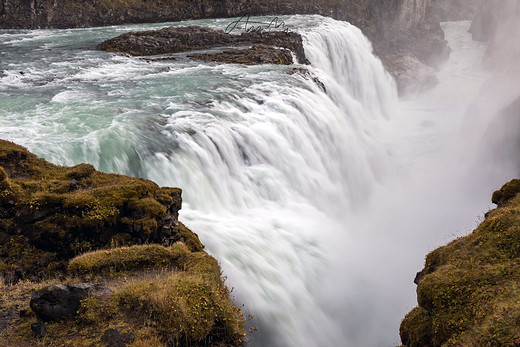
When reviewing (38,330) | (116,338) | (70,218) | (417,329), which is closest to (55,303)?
(38,330)

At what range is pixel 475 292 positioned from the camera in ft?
30.5

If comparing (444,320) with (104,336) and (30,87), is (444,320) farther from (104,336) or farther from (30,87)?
(30,87)

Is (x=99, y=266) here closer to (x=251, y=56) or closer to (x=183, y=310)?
(x=183, y=310)

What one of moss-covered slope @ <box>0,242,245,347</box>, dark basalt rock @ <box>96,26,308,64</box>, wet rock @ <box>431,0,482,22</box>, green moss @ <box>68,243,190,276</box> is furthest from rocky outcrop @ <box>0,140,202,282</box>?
wet rock @ <box>431,0,482,22</box>

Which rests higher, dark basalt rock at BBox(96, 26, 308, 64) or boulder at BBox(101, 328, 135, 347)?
dark basalt rock at BBox(96, 26, 308, 64)

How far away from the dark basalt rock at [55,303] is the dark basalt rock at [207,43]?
29969mm

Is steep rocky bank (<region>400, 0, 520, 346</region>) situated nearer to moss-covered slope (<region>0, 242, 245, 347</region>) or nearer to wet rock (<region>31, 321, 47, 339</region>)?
moss-covered slope (<region>0, 242, 245, 347</region>)

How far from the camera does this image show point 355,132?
111ft

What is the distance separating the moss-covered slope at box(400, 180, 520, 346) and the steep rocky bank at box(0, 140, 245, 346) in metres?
4.16

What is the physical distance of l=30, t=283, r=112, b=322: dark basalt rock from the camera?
7918mm

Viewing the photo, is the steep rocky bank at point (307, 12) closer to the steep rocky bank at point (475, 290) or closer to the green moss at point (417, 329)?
the steep rocky bank at point (475, 290)

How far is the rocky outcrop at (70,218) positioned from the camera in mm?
10297

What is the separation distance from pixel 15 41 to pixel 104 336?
44563 mm

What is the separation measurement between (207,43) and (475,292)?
3811cm
